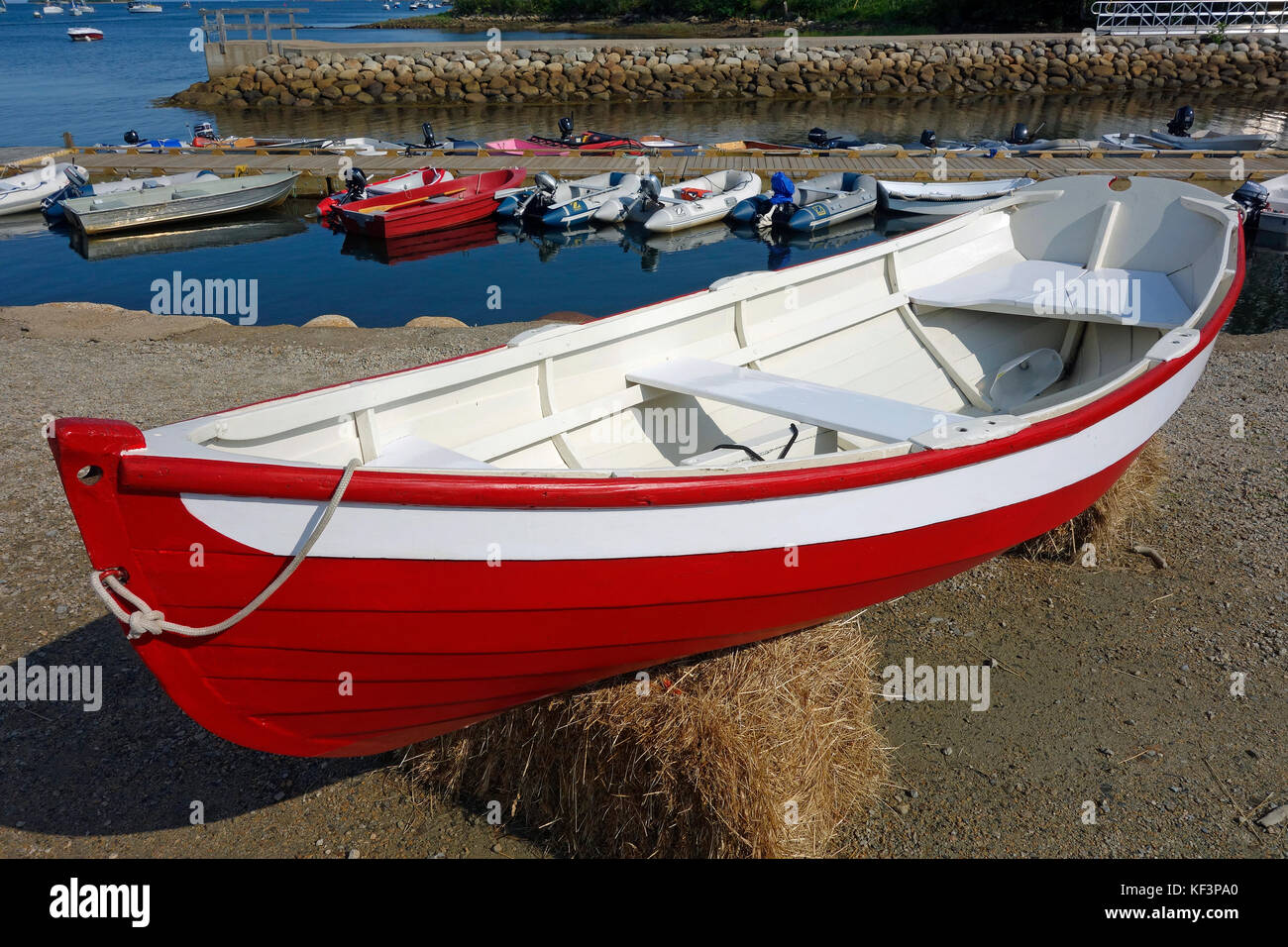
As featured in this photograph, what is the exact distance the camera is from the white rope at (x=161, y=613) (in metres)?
2.90

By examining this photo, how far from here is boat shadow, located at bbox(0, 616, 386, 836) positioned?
3.88 meters

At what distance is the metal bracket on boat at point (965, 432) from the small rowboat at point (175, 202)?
19.2 metres

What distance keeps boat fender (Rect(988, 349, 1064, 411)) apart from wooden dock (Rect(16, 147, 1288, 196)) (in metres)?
13.8

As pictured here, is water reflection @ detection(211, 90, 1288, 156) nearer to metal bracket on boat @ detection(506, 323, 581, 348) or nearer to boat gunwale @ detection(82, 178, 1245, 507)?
metal bracket on boat @ detection(506, 323, 581, 348)

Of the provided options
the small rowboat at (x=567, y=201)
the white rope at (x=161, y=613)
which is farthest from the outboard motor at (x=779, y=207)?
the white rope at (x=161, y=613)

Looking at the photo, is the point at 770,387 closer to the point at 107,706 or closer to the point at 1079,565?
the point at 1079,565

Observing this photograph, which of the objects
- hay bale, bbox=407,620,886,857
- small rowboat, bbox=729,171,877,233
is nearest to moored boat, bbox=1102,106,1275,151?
small rowboat, bbox=729,171,877,233

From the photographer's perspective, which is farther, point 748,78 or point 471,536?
point 748,78

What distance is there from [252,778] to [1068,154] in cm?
2213

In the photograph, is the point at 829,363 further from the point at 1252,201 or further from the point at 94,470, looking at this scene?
the point at 1252,201

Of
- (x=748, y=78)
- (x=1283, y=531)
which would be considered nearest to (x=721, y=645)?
(x=1283, y=531)

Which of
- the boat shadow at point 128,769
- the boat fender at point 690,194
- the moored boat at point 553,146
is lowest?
the boat shadow at point 128,769

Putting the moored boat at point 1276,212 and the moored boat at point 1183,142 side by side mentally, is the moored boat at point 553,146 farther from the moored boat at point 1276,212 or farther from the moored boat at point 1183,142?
the moored boat at point 1276,212

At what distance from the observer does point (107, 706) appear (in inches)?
177
